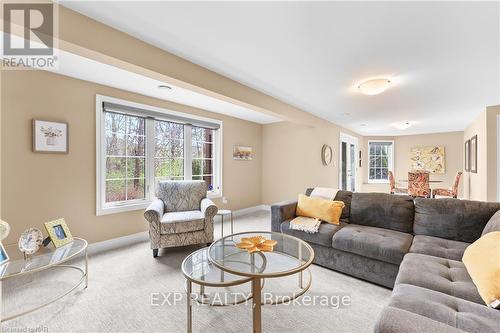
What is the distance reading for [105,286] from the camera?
2.12 m

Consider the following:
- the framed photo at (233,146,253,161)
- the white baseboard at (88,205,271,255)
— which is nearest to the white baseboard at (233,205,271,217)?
the framed photo at (233,146,253,161)

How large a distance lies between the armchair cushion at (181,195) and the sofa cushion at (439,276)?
2714mm

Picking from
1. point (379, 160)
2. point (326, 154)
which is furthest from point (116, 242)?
point (379, 160)

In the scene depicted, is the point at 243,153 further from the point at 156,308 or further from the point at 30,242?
the point at 30,242

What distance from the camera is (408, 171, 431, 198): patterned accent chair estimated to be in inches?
198

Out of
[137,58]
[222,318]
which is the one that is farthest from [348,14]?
[222,318]

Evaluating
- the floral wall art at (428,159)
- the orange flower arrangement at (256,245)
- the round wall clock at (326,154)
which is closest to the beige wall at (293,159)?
the round wall clock at (326,154)

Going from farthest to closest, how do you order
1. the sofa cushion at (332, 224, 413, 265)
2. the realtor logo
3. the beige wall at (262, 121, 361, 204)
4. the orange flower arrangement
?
the beige wall at (262, 121, 361, 204), the sofa cushion at (332, 224, 413, 265), the orange flower arrangement, the realtor logo

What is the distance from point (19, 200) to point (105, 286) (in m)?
1.40

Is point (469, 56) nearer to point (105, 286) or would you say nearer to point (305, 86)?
point (305, 86)

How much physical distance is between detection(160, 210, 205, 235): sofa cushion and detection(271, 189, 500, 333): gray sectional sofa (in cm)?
98

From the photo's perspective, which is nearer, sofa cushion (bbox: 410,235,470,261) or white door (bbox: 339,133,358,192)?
sofa cushion (bbox: 410,235,470,261)

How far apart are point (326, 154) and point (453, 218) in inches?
135

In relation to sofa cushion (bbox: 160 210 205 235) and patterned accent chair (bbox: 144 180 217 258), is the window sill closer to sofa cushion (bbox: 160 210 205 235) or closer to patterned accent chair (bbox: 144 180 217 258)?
patterned accent chair (bbox: 144 180 217 258)
